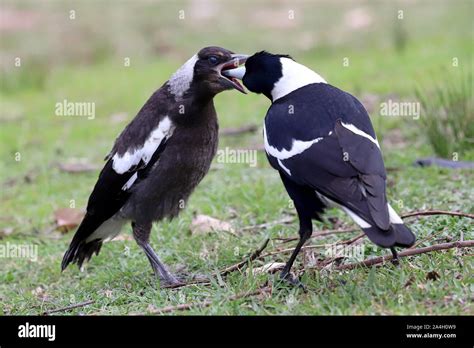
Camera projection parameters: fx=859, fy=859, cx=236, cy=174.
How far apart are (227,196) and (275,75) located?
2.02 meters

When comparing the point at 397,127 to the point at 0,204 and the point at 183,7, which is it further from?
the point at 183,7

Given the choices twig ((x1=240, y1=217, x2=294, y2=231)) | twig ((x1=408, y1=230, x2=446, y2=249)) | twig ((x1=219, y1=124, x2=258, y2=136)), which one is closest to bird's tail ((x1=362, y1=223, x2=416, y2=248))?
twig ((x1=408, y1=230, x2=446, y2=249))

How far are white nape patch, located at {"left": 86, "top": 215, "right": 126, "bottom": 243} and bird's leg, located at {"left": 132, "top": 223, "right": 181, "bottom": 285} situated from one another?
0.42 feet

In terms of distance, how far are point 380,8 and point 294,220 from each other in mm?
8615

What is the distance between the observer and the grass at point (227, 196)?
4164 mm

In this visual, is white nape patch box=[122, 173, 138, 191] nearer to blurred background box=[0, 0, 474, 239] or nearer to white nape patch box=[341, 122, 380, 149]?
Answer: white nape patch box=[341, 122, 380, 149]

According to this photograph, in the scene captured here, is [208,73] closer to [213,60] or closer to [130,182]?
[213,60]

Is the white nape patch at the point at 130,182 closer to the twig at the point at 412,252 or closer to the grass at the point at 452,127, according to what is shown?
the twig at the point at 412,252

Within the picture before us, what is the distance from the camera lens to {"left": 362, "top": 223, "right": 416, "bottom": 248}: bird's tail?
368 centimetres

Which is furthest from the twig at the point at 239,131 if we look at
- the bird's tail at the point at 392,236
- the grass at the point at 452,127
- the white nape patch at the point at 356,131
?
Answer: the bird's tail at the point at 392,236

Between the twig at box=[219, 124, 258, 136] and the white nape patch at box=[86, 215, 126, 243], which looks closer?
the white nape patch at box=[86, 215, 126, 243]
